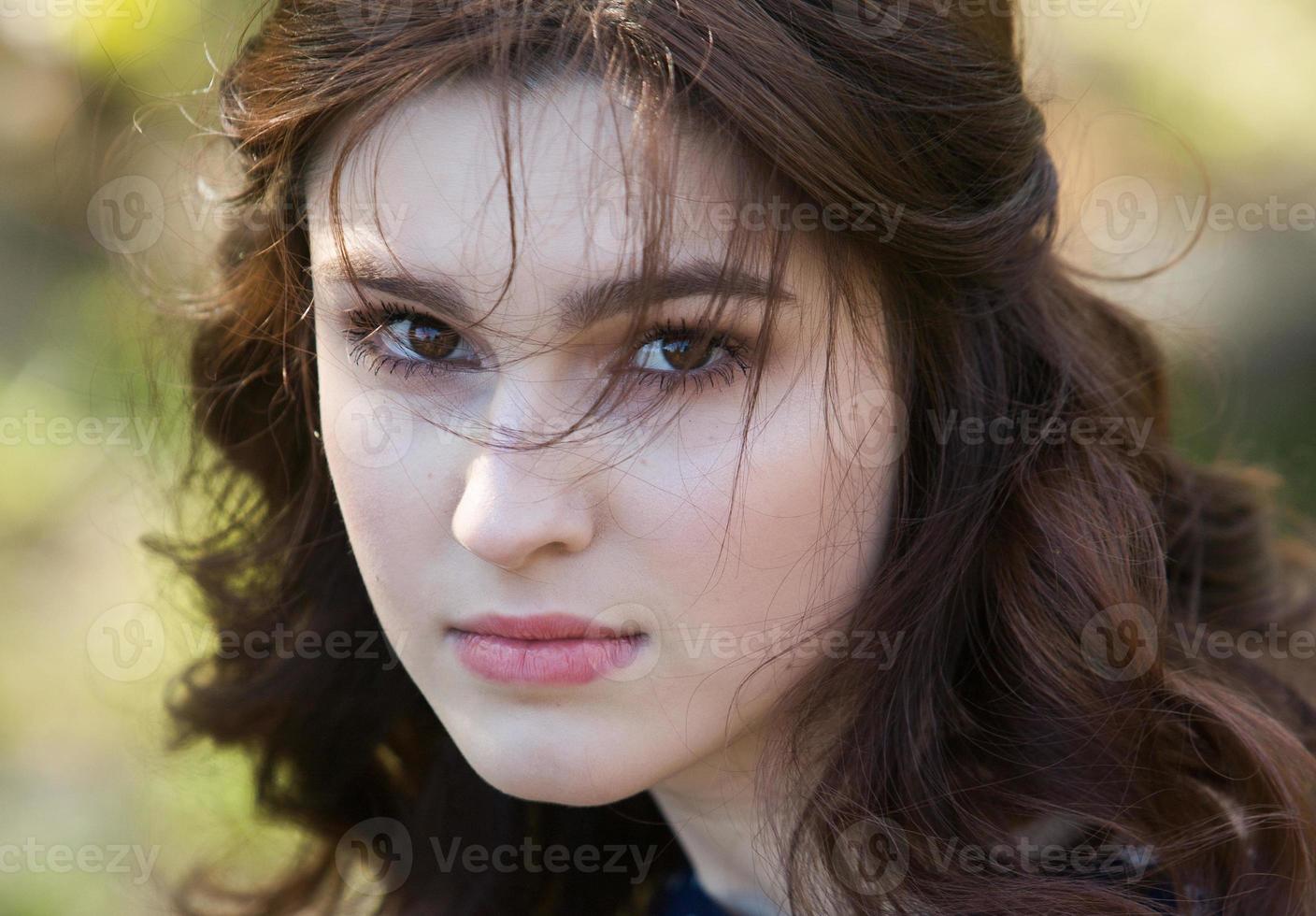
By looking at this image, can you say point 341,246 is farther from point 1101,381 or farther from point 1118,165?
point 1118,165

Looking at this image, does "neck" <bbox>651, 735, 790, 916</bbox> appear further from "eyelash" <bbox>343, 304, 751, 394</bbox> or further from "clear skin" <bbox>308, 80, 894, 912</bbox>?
"eyelash" <bbox>343, 304, 751, 394</bbox>

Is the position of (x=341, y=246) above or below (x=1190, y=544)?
above

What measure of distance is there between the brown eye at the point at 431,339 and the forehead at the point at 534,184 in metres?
0.12

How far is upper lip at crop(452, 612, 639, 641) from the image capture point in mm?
1376

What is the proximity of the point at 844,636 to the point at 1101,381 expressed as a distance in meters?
0.58

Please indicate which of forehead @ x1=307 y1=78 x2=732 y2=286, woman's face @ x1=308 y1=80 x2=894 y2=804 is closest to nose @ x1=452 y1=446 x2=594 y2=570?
woman's face @ x1=308 y1=80 x2=894 y2=804

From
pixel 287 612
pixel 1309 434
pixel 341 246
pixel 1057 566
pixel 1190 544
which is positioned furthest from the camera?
pixel 1309 434

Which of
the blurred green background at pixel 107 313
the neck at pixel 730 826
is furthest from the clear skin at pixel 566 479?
the blurred green background at pixel 107 313

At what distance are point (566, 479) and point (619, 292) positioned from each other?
22cm

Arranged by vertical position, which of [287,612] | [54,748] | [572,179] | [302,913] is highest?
[572,179]

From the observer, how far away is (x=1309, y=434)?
3215 mm

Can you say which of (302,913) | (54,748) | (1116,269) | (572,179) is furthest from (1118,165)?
(54,748)

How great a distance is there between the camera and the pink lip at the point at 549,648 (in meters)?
1.38

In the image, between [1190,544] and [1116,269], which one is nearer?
[1190,544]
